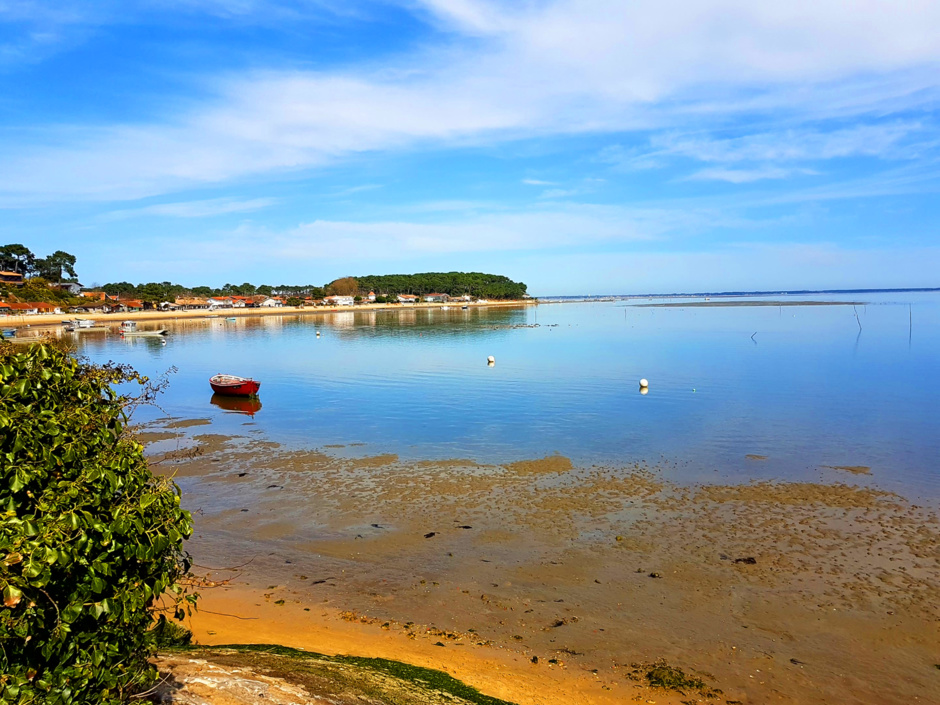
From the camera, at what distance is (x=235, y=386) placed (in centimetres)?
3609

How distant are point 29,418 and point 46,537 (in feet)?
3.38

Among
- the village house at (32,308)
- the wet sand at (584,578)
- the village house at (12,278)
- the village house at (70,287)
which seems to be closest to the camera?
the wet sand at (584,578)

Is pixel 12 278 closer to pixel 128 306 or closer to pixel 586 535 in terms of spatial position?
pixel 128 306

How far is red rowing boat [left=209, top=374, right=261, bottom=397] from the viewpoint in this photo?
35875 mm

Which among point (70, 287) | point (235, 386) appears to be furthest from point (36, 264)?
point (235, 386)

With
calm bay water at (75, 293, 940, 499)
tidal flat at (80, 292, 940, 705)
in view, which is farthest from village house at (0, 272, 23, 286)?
tidal flat at (80, 292, 940, 705)

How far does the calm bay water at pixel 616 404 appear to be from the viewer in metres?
23.0

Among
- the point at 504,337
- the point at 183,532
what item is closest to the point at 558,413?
the point at 183,532

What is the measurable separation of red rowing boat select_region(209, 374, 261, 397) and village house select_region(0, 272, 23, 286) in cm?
14122

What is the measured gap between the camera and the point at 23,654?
462 centimetres

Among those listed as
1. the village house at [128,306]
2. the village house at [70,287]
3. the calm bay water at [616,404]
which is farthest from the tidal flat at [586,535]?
the village house at [70,287]

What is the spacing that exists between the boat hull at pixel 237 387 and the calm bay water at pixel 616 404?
1.13 meters

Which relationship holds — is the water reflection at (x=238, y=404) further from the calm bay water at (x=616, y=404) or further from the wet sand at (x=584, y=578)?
the wet sand at (x=584, y=578)

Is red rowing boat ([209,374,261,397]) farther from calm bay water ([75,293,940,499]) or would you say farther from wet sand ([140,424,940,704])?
wet sand ([140,424,940,704])
